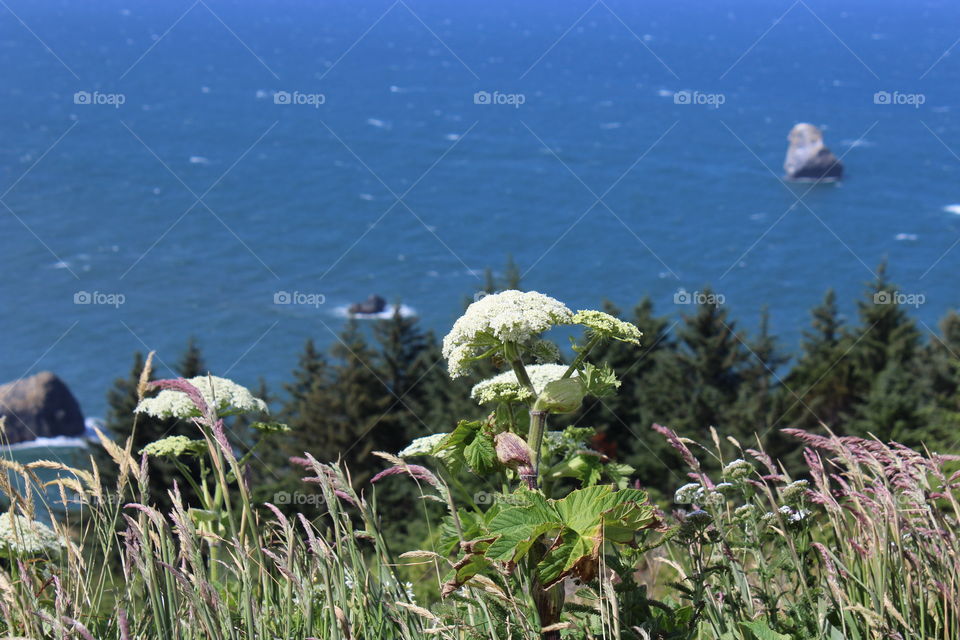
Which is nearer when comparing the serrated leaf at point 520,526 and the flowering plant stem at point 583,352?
the serrated leaf at point 520,526

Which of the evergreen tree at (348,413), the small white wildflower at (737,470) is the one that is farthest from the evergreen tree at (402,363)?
the small white wildflower at (737,470)

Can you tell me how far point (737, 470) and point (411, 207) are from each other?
128 m

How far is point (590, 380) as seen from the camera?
14.3ft

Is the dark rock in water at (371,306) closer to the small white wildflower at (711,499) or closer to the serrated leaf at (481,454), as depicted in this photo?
the serrated leaf at (481,454)

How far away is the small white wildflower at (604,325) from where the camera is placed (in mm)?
4281

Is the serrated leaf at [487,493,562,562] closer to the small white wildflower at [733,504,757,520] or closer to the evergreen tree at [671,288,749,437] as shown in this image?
the small white wildflower at [733,504,757,520]

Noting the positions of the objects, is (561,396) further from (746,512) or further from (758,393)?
(758,393)

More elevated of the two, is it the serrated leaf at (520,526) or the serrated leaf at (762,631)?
the serrated leaf at (520,526)

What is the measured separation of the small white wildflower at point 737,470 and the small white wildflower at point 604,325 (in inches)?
23.8

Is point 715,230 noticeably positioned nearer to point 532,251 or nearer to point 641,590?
point 532,251

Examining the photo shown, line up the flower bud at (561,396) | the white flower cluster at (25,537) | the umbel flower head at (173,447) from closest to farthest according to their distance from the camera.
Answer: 1. the flower bud at (561,396)
2. the white flower cluster at (25,537)
3. the umbel flower head at (173,447)

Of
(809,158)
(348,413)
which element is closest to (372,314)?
(348,413)

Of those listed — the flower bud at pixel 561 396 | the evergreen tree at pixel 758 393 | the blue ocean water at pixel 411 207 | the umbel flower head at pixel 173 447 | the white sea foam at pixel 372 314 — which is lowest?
the umbel flower head at pixel 173 447

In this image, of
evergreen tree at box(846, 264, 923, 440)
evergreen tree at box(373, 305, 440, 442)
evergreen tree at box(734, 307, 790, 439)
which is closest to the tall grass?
evergreen tree at box(846, 264, 923, 440)
